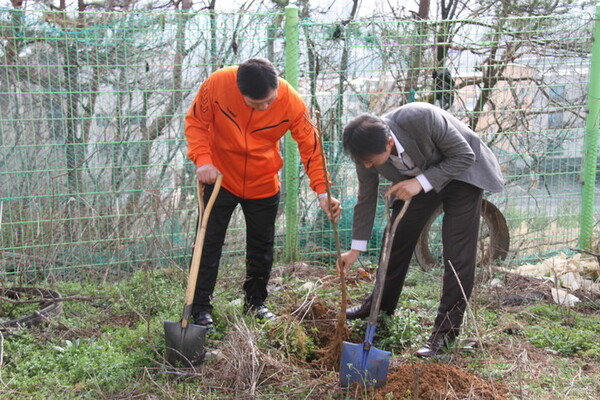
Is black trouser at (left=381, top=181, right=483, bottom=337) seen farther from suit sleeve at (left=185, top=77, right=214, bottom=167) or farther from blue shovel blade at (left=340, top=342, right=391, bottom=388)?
suit sleeve at (left=185, top=77, right=214, bottom=167)

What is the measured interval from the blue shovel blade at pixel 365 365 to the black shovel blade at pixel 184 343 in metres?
0.83

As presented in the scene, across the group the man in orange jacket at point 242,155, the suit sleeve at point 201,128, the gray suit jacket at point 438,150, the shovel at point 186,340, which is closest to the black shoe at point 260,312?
the man in orange jacket at point 242,155

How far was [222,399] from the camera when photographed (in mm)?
3320

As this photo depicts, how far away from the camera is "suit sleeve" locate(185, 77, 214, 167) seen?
13.0 feet

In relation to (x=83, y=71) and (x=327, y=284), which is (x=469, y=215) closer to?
(x=327, y=284)

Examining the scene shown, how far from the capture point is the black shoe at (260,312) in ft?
14.1

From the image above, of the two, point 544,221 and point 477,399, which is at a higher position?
point 544,221

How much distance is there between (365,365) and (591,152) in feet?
14.3

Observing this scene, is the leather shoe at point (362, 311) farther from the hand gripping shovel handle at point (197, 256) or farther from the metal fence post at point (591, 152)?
the metal fence post at point (591, 152)

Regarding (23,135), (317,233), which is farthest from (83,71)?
(317,233)

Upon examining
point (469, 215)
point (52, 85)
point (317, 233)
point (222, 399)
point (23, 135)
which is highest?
point (52, 85)

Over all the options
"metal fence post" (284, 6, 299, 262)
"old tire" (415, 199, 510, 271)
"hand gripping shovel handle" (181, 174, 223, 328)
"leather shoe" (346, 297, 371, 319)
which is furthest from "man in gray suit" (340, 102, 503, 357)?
"metal fence post" (284, 6, 299, 262)

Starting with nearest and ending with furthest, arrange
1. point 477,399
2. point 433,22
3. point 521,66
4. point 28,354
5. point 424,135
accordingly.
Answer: point 477,399, point 424,135, point 28,354, point 433,22, point 521,66

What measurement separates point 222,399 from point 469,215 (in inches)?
69.2
